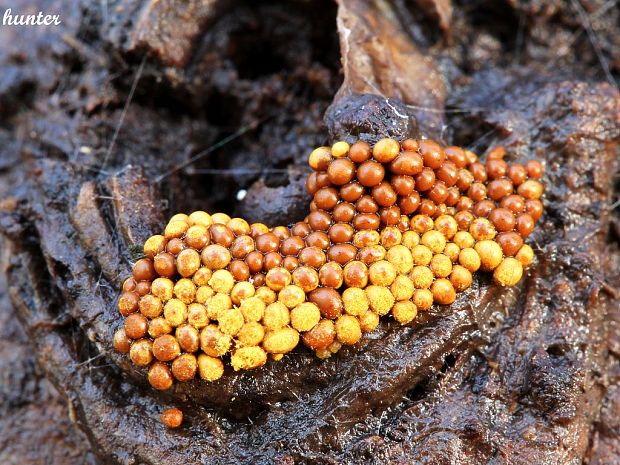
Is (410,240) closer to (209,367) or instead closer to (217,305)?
(217,305)

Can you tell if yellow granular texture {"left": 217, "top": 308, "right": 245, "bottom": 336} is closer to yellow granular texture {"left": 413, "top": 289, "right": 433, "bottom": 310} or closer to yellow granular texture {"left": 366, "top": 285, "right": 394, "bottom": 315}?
yellow granular texture {"left": 366, "top": 285, "right": 394, "bottom": 315}

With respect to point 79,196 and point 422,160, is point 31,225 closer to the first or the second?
point 79,196

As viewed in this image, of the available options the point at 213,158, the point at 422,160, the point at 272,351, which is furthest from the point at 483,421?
the point at 213,158

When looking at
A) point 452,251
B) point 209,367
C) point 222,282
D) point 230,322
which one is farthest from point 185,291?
point 452,251

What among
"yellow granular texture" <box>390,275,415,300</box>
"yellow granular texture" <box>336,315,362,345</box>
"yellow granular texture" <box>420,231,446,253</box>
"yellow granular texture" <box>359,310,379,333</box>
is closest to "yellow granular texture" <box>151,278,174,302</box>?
"yellow granular texture" <box>336,315,362,345</box>

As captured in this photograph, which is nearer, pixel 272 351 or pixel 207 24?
pixel 272 351
